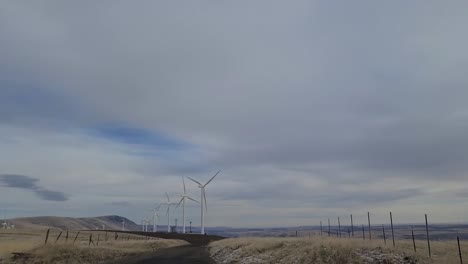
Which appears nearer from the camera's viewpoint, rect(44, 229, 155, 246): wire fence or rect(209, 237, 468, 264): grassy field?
rect(209, 237, 468, 264): grassy field

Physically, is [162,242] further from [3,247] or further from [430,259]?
[430,259]

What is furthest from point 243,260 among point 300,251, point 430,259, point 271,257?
point 430,259

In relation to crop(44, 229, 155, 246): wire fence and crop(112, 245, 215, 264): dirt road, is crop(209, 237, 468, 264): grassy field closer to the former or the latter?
crop(112, 245, 215, 264): dirt road

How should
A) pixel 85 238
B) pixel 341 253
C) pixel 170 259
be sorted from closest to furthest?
pixel 341 253 < pixel 170 259 < pixel 85 238

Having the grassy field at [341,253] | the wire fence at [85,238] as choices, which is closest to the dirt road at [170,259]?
the grassy field at [341,253]

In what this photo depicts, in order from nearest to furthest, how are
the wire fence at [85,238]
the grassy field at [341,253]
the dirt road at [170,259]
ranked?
the grassy field at [341,253], the dirt road at [170,259], the wire fence at [85,238]

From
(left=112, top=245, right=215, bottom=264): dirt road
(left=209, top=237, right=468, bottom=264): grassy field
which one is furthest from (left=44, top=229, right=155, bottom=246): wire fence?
(left=209, top=237, right=468, bottom=264): grassy field

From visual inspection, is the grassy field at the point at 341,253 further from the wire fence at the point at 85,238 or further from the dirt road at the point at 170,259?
the wire fence at the point at 85,238

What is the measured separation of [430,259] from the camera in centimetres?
2828

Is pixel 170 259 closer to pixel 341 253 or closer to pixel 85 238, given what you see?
pixel 341 253

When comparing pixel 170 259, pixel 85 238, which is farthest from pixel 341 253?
pixel 85 238

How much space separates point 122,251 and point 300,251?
28.2 meters

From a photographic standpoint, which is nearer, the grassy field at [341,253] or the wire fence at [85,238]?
the grassy field at [341,253]

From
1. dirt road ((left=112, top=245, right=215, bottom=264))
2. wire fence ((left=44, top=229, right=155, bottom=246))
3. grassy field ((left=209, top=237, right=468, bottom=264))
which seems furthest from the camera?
wire fence ((left=44, top=229, right=155, bottom=246))
